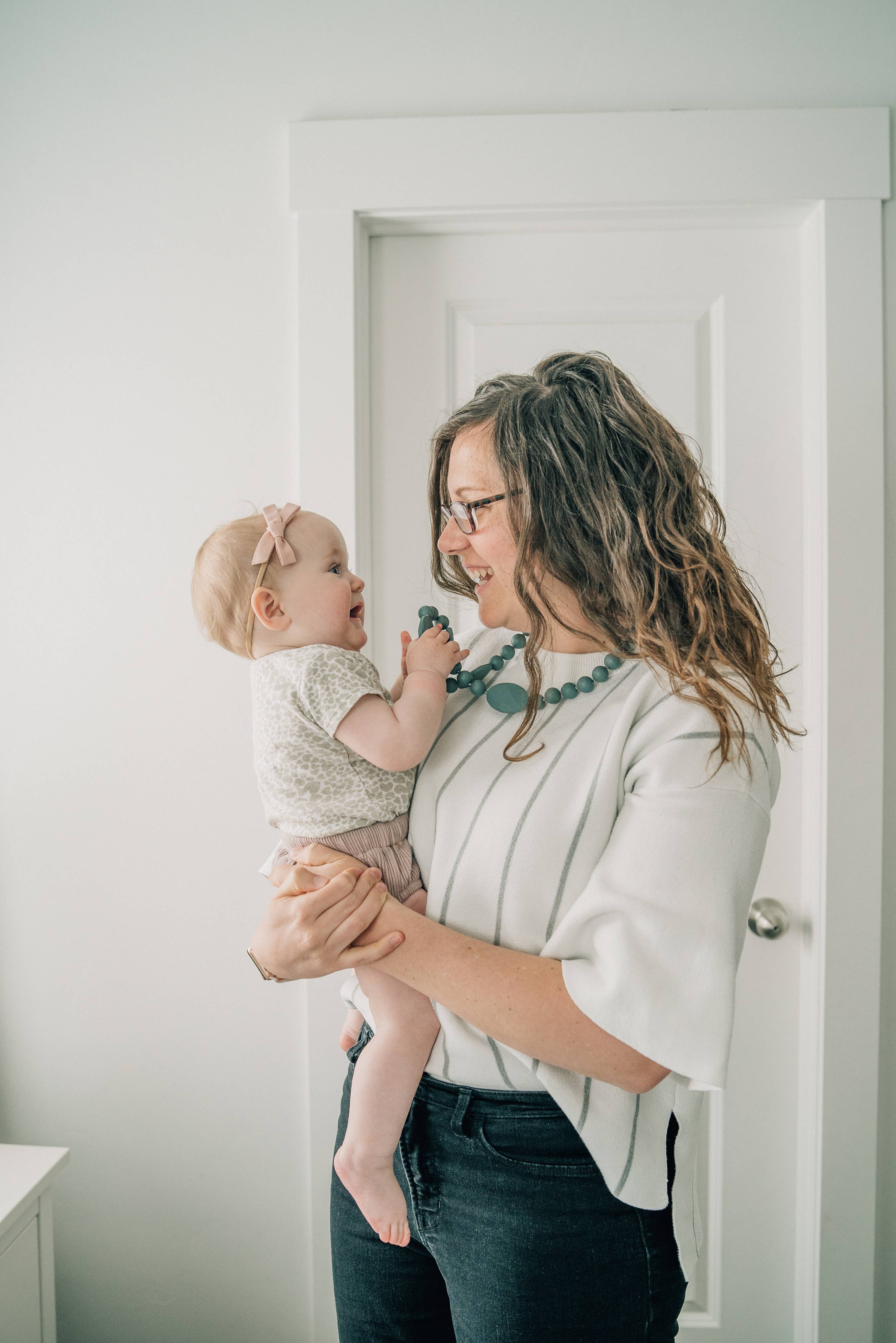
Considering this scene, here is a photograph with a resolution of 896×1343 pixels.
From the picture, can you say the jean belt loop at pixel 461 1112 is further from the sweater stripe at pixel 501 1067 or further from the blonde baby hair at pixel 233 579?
the blonde baby hair at pixel 233 579

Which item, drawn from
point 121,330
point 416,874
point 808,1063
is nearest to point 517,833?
point 416,874

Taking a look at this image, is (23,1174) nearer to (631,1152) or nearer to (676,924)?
(631,1152)

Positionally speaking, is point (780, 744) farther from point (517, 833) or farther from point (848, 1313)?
point (848, 1313)

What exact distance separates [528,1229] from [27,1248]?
969mm

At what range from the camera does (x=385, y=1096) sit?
2.81 ft

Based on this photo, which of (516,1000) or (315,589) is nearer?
(516,1000)

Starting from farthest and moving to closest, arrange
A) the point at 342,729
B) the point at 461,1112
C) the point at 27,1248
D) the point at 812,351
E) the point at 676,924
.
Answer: the point at 812,351
the point at 27,1248
the point at 342,729
the point at 461,1112
the point at 676,924

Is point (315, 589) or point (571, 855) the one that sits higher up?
point (315, 589)

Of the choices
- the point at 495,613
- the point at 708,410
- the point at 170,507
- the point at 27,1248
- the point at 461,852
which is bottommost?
the point at 27,1248

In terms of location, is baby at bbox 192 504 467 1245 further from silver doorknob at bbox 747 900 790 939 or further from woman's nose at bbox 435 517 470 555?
silver doorknob at bbox 747 900 790 939

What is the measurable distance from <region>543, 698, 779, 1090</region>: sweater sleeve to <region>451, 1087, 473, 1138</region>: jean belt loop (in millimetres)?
189

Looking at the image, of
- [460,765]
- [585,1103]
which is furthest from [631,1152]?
[460,765]

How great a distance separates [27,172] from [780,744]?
1807 millimetres

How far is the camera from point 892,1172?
1504 mm
